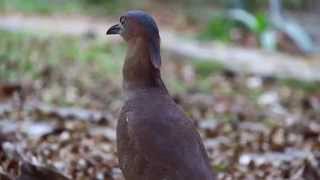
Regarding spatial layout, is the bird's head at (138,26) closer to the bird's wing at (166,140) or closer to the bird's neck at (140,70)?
the bird's neck at (140,70)

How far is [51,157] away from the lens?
18.1 ft

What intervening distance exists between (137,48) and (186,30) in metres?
12.8

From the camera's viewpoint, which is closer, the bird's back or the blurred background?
the bird's back

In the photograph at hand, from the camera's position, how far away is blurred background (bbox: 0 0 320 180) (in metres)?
5.75

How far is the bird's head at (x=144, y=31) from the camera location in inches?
138

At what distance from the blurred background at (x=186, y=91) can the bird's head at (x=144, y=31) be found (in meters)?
1.19

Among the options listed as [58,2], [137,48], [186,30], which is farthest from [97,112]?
[58,2]

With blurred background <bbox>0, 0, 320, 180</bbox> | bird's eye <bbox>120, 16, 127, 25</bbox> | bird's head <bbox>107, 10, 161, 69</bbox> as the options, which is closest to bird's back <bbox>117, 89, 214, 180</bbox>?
bird's head <bbox>107, 10, 161, 69</bbox>

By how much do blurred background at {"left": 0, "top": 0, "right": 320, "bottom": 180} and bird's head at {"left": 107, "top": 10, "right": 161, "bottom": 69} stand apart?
1191 mm

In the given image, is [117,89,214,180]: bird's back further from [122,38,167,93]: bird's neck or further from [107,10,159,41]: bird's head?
[107,10,159,41]: bird's head

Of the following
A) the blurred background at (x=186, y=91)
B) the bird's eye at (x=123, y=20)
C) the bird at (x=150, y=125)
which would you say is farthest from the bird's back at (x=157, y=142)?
the blurred background at (x=186, y=91)

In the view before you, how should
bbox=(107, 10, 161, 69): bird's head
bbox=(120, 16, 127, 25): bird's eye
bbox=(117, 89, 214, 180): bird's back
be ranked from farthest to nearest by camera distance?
bbox=(120, 16, 127, 25): bird's eye < bbox=(107, 10, 161, 69): bird's head < bbox=(117, 89, 214, 180): bird's back

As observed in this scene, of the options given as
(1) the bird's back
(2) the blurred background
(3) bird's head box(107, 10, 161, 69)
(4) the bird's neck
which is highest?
(3) bird's head box(107, 10, 161, 69)

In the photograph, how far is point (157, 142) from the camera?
3.40m
